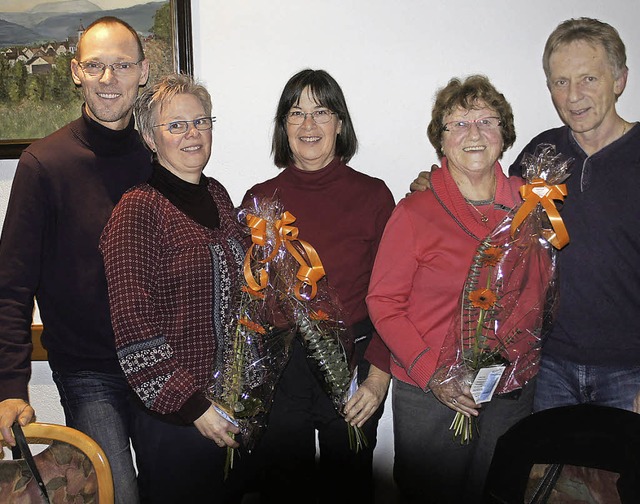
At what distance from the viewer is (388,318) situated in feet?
6.26

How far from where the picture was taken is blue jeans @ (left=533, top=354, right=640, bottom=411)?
1967 mm

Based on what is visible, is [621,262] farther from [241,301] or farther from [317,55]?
[317,55]

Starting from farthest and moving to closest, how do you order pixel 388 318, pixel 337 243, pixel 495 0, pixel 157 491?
1. pixel 495 0
2. pixel 337 243
3. pixel 388 318
4. pixel 157 491

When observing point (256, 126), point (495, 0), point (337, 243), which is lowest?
point (337, 243)

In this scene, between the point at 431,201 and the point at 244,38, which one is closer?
the point at 431,201

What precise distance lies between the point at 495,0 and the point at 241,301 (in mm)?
1578

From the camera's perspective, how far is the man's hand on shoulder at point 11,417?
1649mm

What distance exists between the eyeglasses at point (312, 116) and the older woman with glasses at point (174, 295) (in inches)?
13.2

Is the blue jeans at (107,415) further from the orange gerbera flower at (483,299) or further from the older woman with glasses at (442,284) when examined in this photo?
the orange gerbera flower at (483,299)

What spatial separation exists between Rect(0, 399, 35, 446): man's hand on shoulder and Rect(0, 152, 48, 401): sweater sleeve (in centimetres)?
7

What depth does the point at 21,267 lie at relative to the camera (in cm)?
181

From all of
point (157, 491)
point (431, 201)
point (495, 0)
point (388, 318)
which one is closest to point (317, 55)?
point (495, 0)

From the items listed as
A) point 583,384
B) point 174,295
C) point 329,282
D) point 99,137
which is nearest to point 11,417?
point 174,295

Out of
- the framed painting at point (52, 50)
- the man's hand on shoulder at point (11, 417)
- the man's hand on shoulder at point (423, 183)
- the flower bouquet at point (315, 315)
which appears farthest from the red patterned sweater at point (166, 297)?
the framed painting at point (52, 50)
